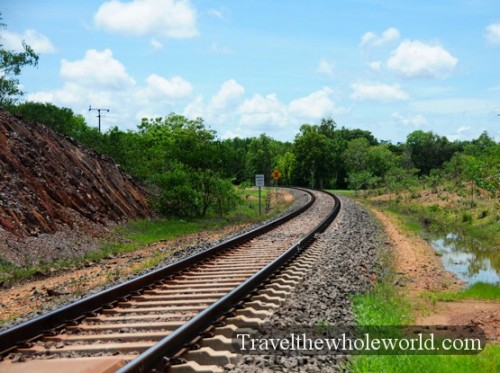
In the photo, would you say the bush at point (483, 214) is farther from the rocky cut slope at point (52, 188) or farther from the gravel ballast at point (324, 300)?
the rocky cut slope at point (52, 188)

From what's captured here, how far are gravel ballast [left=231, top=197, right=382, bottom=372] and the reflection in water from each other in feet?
9.80

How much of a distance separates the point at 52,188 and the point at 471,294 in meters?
12.7

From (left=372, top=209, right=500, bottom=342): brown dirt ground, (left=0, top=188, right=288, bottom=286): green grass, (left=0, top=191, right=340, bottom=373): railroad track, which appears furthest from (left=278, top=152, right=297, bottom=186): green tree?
(left=0, top=191, right=340, bottom=373): railroad track

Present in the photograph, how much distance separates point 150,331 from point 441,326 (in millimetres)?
4925

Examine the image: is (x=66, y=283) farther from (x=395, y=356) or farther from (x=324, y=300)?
(x=395, y=356)

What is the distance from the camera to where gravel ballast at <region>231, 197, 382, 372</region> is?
5.33 meters

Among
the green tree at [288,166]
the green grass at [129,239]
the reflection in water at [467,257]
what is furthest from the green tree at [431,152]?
the green grass at [129,239]

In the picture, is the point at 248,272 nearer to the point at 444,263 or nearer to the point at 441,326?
the point at 441,326

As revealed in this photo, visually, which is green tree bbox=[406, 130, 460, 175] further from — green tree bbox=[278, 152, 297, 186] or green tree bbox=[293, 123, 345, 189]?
green tree bbox=[278, 152, 297, 186]

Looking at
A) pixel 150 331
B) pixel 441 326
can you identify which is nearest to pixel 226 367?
pixel 150 331

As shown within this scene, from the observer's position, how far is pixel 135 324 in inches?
258

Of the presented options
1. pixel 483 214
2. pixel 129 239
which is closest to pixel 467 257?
pixel 483 214

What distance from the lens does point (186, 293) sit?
8625 mm

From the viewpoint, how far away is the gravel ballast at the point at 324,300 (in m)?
5.33
